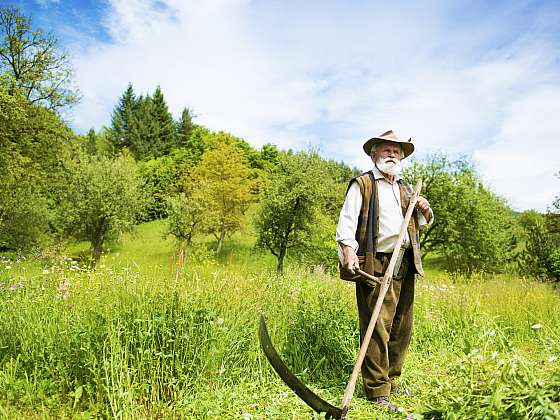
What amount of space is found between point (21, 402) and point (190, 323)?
126 centimetres

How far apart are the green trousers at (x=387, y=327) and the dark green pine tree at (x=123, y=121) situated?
153 feet

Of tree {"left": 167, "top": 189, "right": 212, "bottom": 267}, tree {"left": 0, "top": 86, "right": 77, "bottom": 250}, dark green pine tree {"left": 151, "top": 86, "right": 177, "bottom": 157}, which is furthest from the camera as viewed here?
dark green pine tree {"left": 151, "top": 86, "right": 177, "bottom": 157}

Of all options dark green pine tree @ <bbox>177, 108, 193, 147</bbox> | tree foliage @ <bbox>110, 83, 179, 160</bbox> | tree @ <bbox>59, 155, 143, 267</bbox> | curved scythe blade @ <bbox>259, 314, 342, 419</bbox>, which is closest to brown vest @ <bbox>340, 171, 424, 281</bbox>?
curved scythe blade @ <bbox>259, 314, 342, 419</bbox>

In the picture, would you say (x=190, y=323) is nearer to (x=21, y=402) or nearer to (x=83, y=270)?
(x=21, y=402)

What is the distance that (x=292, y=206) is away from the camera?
Result: 59.5 feet

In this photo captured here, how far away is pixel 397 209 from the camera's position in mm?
3414

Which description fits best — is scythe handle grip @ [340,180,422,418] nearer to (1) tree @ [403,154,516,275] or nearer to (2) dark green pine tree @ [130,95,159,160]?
(1) tree @ [403,154,516,275]

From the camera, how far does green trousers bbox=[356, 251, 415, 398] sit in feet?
10.7

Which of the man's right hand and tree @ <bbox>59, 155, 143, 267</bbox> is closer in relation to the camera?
the man's right hand

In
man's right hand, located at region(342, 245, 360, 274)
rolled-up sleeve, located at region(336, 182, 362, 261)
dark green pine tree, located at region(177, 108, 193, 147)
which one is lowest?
man's right hand, located at region(342, 245, 360, 274)

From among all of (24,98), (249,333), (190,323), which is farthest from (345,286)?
(24,98)

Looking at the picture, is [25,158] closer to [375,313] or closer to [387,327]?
[387,327]

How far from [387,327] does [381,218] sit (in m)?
0.90

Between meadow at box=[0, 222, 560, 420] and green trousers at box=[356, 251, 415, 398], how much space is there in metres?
0.23
